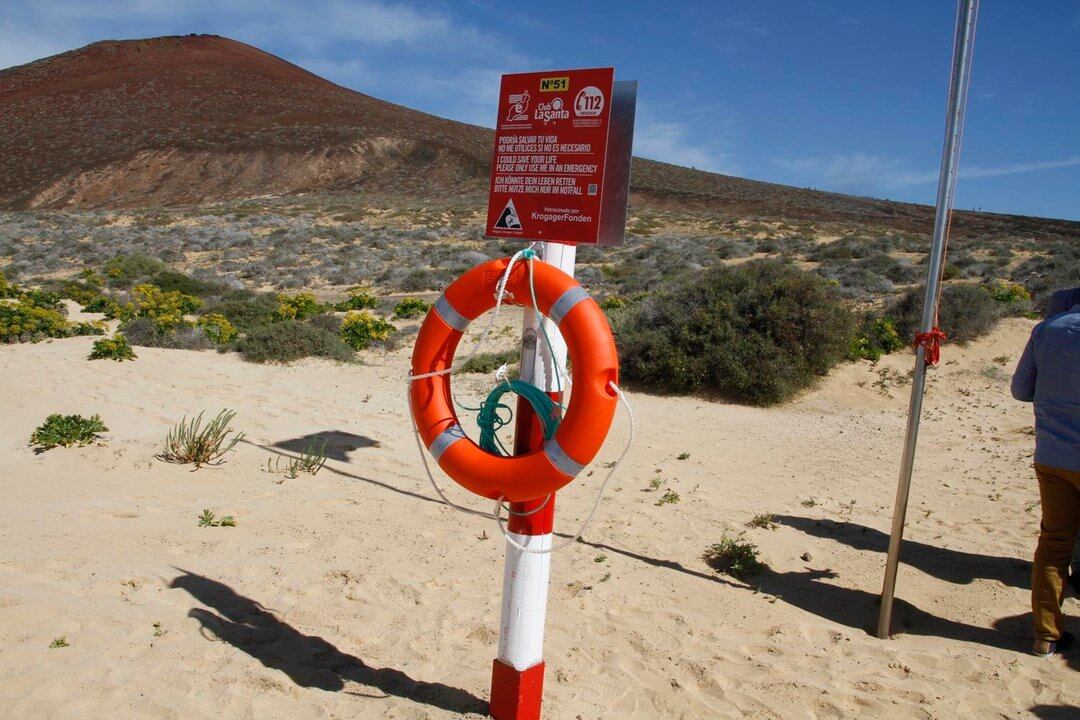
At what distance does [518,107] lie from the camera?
9.21 ft

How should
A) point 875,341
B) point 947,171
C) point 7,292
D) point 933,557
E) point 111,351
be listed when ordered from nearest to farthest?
point 947,171, point 933,557, point 111,351, point 875,341, point 7,292

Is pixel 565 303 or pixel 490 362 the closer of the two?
pixel 565 303

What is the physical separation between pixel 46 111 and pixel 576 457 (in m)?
74.2

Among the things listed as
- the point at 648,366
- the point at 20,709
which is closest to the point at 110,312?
the point at 648,366

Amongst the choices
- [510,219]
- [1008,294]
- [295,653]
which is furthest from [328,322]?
[1008,294]

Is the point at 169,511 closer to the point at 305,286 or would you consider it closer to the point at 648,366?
the point at 648,366

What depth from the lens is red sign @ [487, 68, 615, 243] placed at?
2.63 meters

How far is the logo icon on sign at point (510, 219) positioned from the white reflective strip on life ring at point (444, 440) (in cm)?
77

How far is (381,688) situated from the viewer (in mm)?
3287

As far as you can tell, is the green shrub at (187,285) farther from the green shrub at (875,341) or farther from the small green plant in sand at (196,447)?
the green shrub at (875,341)

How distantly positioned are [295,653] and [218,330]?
8.54 m

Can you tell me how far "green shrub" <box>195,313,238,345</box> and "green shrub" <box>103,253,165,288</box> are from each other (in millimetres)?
6814

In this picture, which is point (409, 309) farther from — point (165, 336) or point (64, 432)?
point (64, 432)

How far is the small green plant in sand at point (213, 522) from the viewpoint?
15.7 feet
